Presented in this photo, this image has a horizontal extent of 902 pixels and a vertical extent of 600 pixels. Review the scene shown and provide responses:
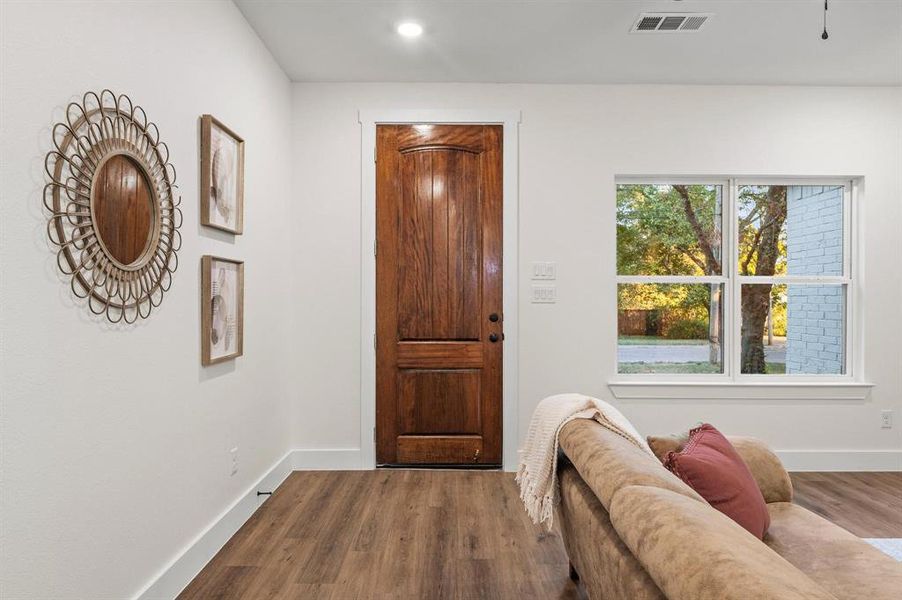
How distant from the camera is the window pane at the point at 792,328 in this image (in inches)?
153

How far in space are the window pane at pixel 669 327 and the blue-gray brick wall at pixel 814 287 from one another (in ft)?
1.75

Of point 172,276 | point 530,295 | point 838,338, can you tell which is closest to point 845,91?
point 838,338

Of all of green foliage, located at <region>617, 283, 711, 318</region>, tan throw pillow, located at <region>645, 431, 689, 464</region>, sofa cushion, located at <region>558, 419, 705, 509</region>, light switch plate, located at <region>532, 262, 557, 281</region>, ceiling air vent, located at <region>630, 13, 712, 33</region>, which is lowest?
tan throw pillow, located at <region>645, 431, 689, 464</region>

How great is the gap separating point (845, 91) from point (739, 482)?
11.3ft

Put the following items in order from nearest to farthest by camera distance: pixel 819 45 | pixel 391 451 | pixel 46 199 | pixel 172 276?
1. pixel 46 199
2. pixel 172 276
3. pixel 819 45
4. pixel 391 451

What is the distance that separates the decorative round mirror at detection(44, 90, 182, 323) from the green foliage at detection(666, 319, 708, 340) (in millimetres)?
3195

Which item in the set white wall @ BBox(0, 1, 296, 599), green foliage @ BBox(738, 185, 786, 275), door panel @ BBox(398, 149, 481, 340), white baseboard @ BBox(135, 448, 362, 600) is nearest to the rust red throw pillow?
white wall @ BBox(0, 1, 296, 599)

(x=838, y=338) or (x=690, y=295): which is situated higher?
(x=690, y=295)

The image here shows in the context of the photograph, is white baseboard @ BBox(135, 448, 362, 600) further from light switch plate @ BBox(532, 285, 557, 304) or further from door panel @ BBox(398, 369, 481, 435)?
light switch plate @ BBox(532, 285, 557, 304)

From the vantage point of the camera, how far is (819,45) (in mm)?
3184

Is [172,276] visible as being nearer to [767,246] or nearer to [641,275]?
[641,275]

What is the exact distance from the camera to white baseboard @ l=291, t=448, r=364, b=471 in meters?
3.75

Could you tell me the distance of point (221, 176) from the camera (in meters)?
2.60

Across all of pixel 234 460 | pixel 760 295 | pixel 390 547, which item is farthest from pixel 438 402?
pixel 760 295
